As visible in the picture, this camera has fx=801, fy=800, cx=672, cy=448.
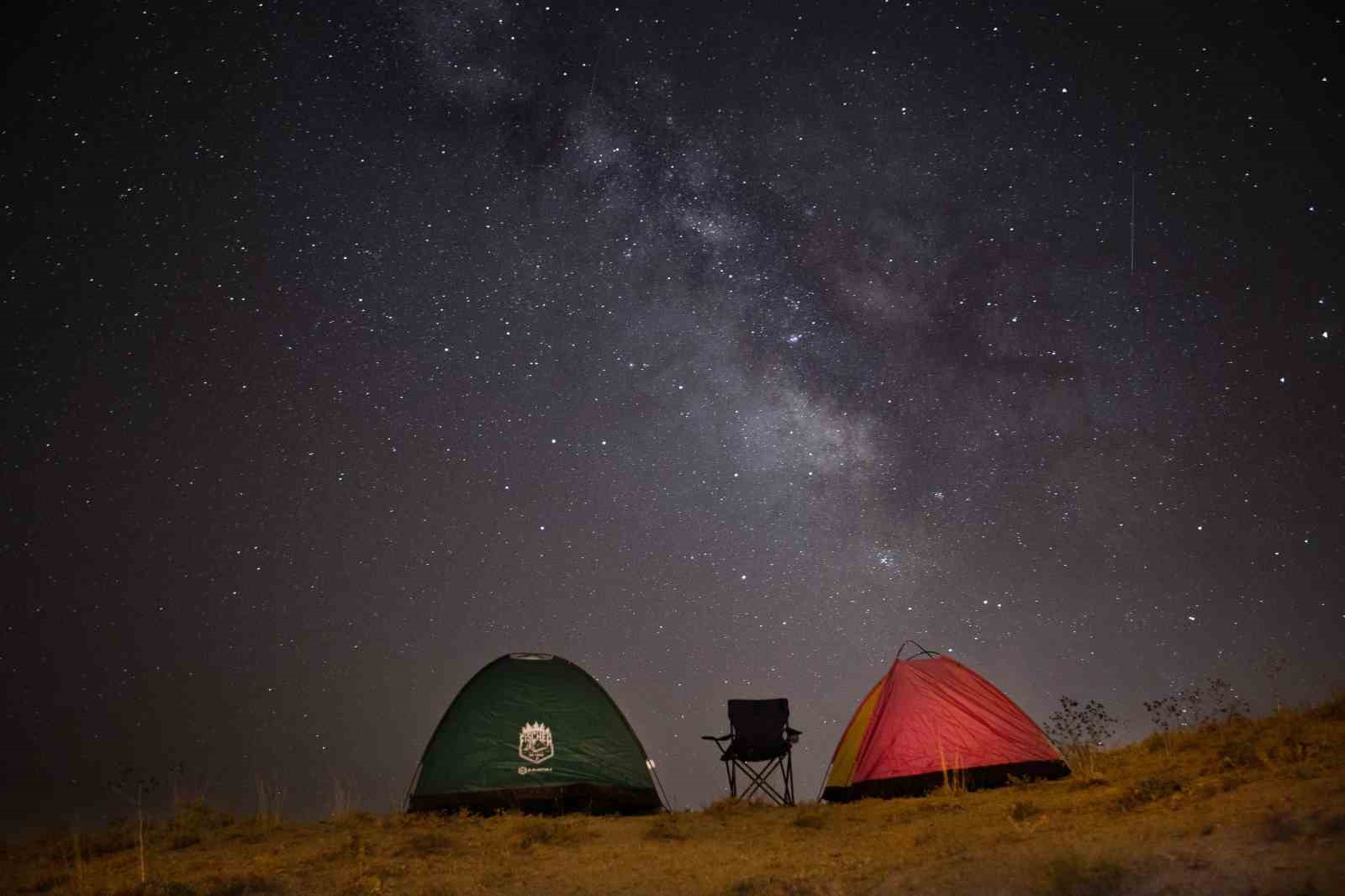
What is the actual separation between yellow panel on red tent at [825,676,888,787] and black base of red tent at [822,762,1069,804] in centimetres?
35

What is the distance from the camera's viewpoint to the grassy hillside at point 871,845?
13.7ft

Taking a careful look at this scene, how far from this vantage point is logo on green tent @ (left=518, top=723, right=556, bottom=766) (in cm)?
1005

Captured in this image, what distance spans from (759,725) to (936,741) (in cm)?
294

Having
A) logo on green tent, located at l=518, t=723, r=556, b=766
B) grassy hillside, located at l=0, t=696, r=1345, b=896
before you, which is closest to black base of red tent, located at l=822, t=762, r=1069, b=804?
grassy hillside, located at l=0, t=696, r=1345, b=896

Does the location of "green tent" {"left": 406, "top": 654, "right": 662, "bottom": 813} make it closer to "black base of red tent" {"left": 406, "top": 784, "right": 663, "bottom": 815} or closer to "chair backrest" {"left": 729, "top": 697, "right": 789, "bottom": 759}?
"black base of red tent" {"left": 406, "top": 784, "right": 663, "bottom": 815}

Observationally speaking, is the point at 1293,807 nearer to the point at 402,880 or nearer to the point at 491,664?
the point at 402,880

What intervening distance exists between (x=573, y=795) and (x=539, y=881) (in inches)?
160

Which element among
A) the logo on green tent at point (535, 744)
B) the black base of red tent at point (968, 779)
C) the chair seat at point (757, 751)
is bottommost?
the black base of red tent at point (968, 779)

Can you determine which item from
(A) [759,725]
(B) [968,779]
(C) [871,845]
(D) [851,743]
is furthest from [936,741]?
(C) [871,845]

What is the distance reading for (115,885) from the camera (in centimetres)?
634

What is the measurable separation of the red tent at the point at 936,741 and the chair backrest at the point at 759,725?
125 centimetres

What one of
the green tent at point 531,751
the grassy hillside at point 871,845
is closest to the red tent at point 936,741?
the grassy hillside at point 871,845

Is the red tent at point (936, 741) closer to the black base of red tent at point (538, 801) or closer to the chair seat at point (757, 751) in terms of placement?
the chair seat at point (757, 751)

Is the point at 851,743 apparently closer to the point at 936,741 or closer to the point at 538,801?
the point at 936,741
